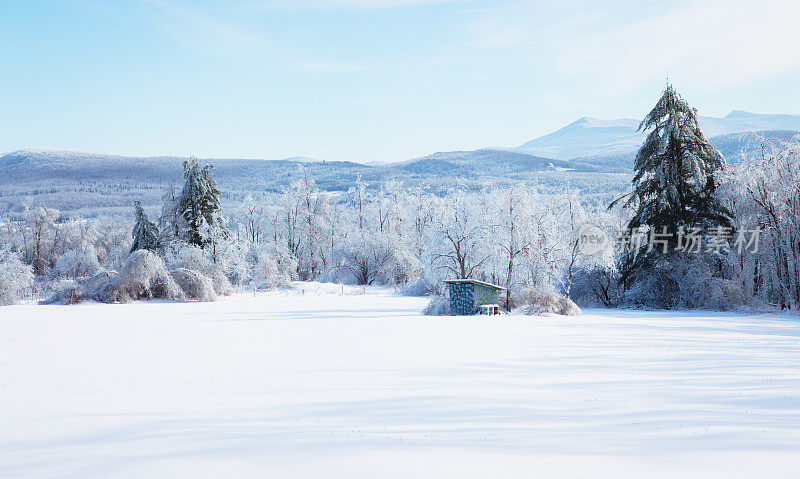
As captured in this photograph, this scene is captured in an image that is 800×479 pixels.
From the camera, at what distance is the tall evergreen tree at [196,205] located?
42.4 meters

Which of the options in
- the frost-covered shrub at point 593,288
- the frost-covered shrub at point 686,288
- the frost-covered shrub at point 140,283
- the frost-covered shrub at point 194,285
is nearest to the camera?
the frost-covered shrub at point 686,288

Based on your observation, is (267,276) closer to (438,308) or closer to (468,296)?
(438,308)

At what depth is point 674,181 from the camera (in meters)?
30.0

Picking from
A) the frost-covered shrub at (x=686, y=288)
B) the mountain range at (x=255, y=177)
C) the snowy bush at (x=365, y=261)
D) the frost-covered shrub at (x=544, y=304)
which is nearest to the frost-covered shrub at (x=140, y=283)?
the snowy bush at (x=365, y=261)

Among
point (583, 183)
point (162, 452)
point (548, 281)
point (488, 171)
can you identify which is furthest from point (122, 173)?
point (162, 452)

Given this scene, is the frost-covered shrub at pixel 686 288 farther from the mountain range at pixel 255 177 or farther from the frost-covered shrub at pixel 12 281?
the mountain range at pixel 255 177

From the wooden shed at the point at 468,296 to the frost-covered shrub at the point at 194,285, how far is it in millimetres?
18003

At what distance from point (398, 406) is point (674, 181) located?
2795cm

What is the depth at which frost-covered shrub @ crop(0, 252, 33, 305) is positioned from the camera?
98.6ft

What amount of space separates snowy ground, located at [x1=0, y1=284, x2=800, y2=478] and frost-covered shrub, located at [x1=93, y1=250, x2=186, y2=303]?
17543mm

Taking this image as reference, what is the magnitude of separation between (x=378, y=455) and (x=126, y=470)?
8.60 feet

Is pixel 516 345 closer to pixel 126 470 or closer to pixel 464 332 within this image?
pixel 464 332

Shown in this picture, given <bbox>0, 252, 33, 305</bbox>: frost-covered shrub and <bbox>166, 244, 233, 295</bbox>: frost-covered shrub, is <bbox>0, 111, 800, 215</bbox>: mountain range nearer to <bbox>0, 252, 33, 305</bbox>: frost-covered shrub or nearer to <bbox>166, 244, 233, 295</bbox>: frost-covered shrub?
<bbox>166, 244, 233, 295</bbox>: frost-covered shrub

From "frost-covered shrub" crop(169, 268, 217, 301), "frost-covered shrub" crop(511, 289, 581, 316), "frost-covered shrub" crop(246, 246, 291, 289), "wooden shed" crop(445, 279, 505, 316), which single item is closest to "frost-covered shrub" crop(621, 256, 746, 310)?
"frost-covered shrub" crop(511, 289, 581, 316)
